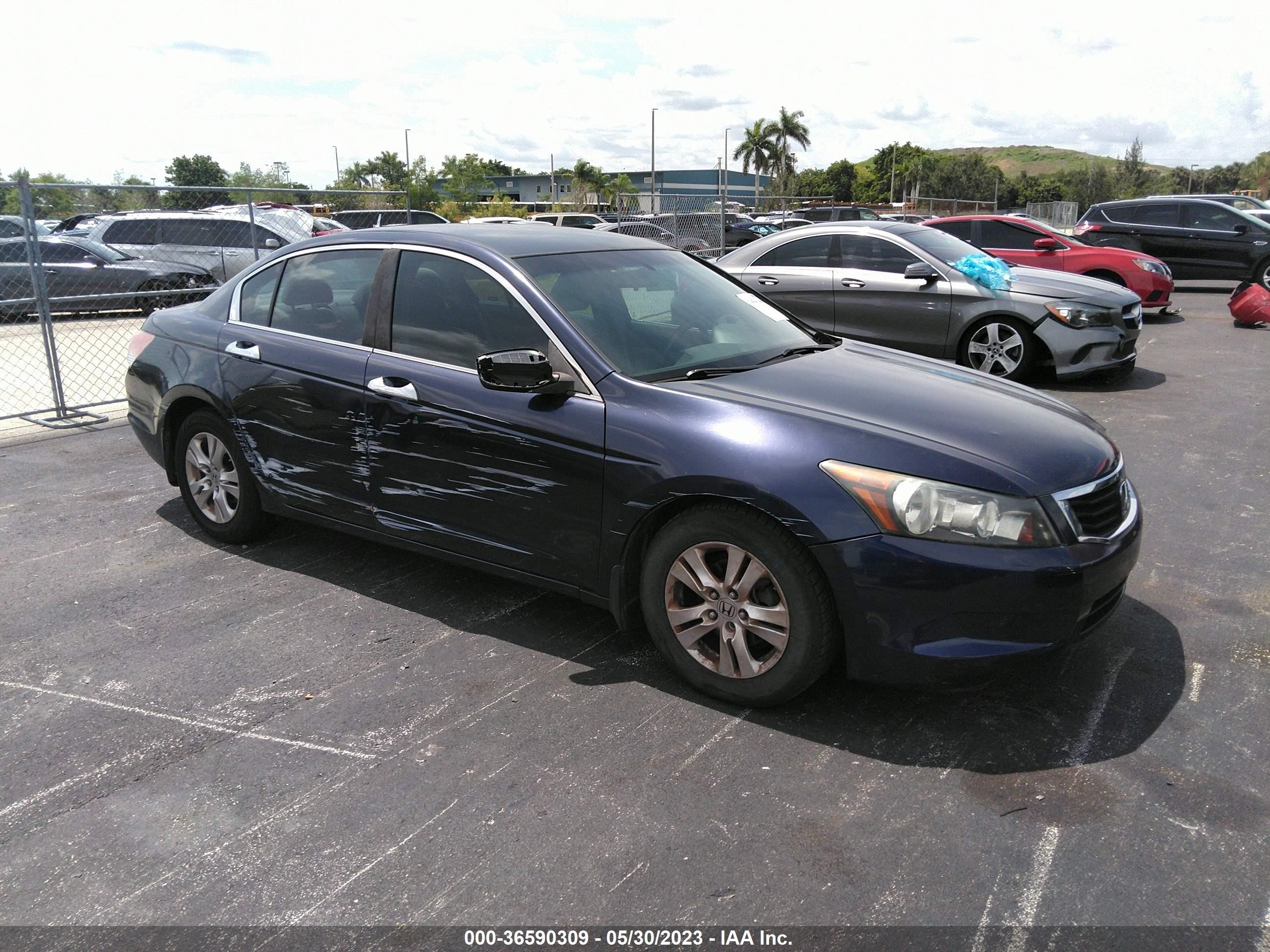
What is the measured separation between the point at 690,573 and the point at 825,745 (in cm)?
74

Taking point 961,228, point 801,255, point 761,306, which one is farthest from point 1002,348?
point 961,228

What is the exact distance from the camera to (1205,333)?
1333 cm

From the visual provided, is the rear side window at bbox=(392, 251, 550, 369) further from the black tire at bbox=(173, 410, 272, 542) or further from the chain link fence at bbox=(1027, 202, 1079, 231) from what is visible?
the chain link fence at bbox=(1027, 202, 1079, 231)

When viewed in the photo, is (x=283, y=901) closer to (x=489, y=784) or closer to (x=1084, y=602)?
→ (x=489, y=784)

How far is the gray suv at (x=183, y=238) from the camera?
12.1 m

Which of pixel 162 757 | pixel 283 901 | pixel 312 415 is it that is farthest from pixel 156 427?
pixel 283 901

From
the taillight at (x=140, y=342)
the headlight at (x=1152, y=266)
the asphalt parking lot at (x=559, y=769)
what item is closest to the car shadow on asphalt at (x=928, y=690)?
the asphalt parking lot at (x=559, y=769)

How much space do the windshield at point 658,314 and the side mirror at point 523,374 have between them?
235mm

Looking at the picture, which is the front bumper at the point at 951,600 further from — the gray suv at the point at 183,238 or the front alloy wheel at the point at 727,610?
the gray suv at the point at 183,238

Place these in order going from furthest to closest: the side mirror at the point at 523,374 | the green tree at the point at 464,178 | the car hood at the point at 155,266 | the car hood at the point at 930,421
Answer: the green tree at the point at 464,178
the car hood at the point at 155,266
the side mirror at the point at 523,374
the car hood at the point at 930,421

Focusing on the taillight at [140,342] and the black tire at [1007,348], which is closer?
the taillight at [140,342]

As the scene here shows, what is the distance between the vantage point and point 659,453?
3.57 meters

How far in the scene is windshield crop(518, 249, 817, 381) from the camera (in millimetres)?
4023

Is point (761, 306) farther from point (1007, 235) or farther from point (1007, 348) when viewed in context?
point (1007, 235)
